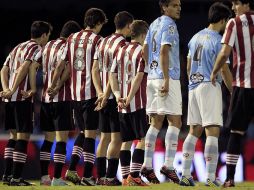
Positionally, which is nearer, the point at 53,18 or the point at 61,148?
the point at 61,148

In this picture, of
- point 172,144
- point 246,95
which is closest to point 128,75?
point 172,144

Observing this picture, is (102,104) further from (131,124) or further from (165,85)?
(165,85)

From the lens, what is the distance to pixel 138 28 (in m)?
13.6

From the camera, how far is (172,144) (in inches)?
502

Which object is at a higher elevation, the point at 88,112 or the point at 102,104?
the point at 102,104

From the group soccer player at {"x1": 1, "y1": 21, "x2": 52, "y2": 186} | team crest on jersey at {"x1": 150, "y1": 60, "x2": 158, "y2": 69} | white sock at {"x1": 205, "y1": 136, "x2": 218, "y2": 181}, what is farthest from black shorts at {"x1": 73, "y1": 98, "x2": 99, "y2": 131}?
white sock at {"x1": 205, "y1": 136, "x2": 218, "y2": 181}

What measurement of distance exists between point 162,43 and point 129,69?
3.36 feet

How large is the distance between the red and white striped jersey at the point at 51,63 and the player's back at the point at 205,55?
2.25 meters

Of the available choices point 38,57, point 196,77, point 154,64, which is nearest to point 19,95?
point 38,57

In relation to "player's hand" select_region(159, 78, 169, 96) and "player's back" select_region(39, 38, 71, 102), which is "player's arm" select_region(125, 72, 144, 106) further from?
"player's back" select_region(39, 38, 71, 102)

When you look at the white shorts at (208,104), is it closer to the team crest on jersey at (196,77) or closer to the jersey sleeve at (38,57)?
the team crest on jersey at (196,77)

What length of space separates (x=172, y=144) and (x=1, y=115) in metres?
11.7

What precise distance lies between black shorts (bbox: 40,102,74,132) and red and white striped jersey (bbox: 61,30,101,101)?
0.29m

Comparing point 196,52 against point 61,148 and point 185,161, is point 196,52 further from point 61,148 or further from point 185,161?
point 61,148
